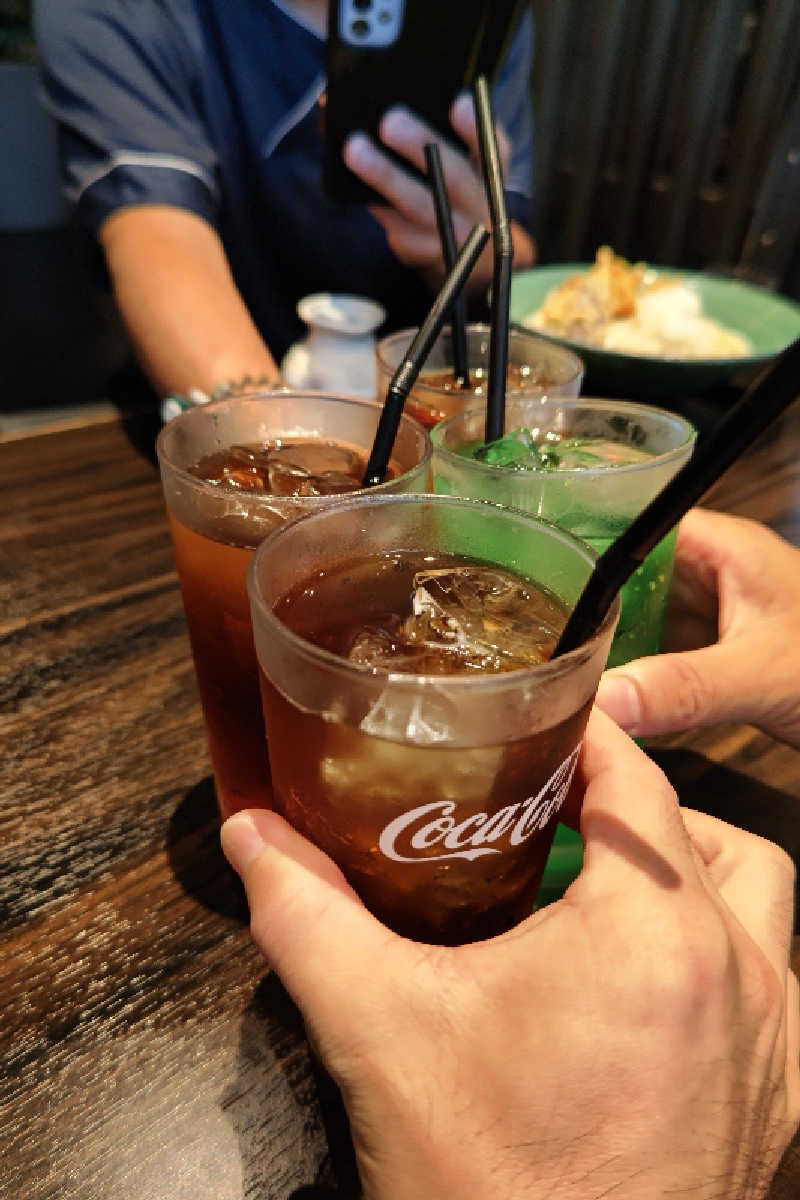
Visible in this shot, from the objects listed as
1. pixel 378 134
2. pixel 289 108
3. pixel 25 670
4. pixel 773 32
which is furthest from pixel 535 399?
pixel 773 32

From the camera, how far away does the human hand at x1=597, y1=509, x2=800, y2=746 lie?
823 millimetres

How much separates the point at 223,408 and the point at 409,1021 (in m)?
0.63

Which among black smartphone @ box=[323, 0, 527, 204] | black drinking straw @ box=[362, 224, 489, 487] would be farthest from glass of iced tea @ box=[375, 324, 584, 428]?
black smartphone @ box=[323, 0, 527, 204]

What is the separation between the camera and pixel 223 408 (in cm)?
89

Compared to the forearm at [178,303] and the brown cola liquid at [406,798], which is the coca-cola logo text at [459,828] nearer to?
the brown cola liquid at [406,798]

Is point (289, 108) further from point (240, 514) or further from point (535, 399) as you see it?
point (240, 514)

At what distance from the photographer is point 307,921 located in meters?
0.57

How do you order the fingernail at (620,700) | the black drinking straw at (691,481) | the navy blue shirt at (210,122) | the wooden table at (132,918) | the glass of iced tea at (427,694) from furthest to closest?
the navy blue shirt at (210,122)
the fingernail at (620,700)
the wooden table at (132,918)
the glass of iced tea at (427,694)
the black drinking straw at (691,481)

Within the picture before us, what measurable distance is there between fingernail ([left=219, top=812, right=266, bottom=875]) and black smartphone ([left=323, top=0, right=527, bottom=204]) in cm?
161

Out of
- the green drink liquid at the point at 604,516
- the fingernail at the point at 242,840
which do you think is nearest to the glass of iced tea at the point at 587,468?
the green drink liquid at the point at 604,516

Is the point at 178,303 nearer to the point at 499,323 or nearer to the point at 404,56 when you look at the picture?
the point at 404,56

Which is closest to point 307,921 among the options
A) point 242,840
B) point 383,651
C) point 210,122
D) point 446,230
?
point 242,840

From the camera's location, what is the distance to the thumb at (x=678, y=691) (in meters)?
0.80

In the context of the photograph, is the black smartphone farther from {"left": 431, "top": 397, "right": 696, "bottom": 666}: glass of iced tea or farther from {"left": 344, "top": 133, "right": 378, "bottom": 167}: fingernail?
{"left": 431, "top": 397, "right": 696, "bottom": 666}: glass of iced tea
